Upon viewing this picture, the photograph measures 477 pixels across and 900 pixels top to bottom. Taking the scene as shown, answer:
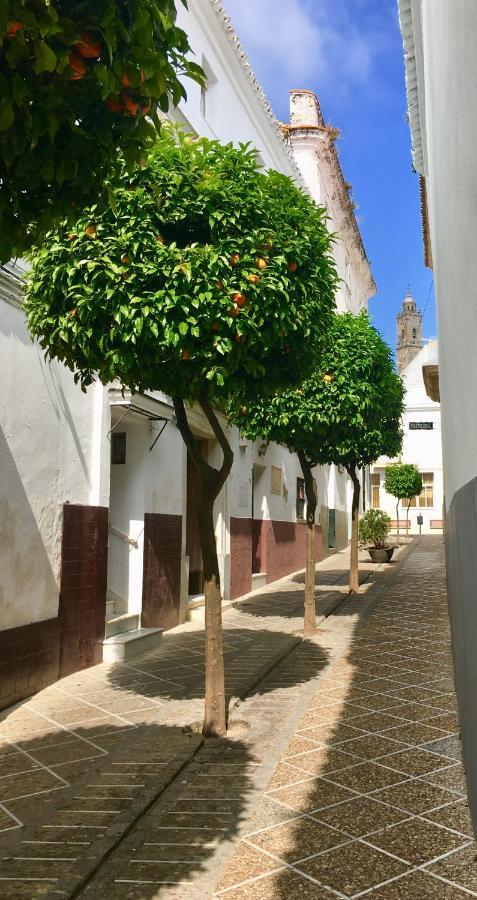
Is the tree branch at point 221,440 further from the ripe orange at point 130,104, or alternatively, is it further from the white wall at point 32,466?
the ripe orange at point 130,104

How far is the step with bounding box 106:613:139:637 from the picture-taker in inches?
335

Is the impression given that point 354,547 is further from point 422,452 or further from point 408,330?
point 408,330

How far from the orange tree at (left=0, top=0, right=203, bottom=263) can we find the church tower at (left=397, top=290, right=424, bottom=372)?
256 feet

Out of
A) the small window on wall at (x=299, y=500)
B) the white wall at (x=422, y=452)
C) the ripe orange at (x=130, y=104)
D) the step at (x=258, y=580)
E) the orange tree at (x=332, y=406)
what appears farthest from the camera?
the white wall at (x=422, y=452)

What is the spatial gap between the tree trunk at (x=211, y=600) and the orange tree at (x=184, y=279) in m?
0.01

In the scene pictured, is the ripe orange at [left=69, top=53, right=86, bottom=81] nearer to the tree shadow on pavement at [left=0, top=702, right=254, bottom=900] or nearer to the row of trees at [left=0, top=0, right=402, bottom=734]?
the row of trees at [left=0, top=0, right=402, bottom=734]

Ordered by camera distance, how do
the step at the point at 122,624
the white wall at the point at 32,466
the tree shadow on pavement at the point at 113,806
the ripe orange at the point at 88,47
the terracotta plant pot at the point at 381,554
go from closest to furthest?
the ripe orange at the point at 88,47, the tree shadow on pavement at the point at 113,806, the white wall at the point at 32,466, the step at the point at 122,624, the terracotta plant pot at the point at 381,554

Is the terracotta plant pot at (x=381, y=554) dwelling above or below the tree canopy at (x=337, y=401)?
below

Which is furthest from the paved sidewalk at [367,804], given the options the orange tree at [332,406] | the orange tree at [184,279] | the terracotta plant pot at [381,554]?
the terracotta plant pot at [381,554]

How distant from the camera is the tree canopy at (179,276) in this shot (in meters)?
4.84

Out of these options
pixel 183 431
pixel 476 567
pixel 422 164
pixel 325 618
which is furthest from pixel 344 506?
pixel 476 567

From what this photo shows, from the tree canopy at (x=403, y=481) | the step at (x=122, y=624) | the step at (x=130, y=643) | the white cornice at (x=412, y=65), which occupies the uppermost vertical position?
the white cornice at (x=412, y=65)

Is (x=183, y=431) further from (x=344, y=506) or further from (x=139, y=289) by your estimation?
(x=344, y=506)

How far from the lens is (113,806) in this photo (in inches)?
161
